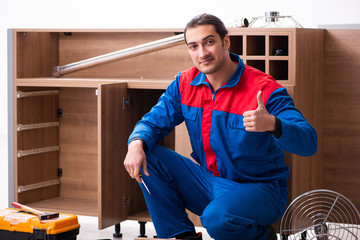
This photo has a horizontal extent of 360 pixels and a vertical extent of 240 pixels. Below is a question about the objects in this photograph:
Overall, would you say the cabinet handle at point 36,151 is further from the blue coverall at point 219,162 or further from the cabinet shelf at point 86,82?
the blue coverall at point 219,162

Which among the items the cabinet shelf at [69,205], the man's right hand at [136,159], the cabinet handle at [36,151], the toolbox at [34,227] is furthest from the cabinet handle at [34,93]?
the man's right hand at [136,159]

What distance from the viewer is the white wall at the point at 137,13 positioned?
5676 millimetres

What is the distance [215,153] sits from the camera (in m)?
2.46

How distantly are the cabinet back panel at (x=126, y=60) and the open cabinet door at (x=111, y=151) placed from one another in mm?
458

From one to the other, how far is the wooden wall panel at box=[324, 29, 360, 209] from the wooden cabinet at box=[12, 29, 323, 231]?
80 millimetres

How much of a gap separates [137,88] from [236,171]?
1057 millimetres

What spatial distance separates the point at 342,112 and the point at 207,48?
49.1 inches

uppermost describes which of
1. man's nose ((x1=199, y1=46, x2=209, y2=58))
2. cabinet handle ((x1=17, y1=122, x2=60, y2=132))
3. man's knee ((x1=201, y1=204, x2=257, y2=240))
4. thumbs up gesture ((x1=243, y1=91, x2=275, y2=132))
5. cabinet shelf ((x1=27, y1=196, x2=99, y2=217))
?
man's nose ((x1=199, y1=46, x2=209, y2=58))

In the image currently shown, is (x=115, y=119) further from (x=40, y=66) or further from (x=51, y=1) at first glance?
(x=51, y=1)

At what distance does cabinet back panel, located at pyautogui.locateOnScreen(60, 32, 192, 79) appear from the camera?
140 inches

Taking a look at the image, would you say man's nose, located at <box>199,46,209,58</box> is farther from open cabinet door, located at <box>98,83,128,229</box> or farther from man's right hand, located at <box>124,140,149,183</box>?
open cabinet door, located at <box>98,83,128,229</box>

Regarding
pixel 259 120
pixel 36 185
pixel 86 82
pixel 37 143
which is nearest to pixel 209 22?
pixel 259 120

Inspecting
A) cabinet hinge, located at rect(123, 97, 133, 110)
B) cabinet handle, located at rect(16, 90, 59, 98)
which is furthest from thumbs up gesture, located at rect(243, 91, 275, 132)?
cabinet handle, located at rect(16, 90, 59, 98)

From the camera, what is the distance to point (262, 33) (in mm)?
2910
